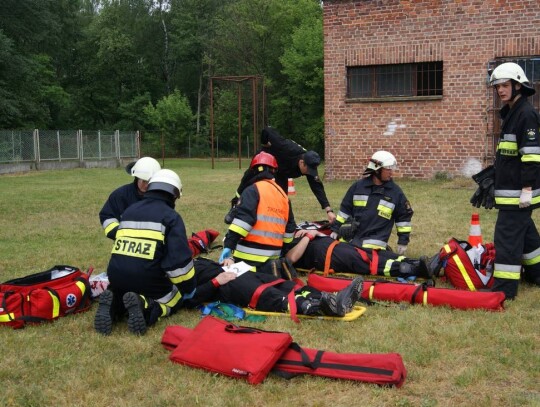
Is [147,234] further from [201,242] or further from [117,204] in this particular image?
[201,242]

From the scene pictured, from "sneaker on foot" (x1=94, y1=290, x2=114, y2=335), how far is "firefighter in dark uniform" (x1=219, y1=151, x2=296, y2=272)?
3.94 ft

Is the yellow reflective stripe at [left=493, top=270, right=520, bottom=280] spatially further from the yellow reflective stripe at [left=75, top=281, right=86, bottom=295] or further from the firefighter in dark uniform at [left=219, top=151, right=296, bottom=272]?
the yellow reflective stripe at [left=75, top=281, right=86, bottom=295]

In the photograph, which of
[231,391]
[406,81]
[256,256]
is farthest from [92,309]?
[406,81]

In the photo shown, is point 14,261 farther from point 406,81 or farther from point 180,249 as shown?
point 406,81

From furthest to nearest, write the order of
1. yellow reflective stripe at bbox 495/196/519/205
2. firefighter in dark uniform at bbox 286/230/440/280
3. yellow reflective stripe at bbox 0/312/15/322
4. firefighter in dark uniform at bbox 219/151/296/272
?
1. firefighter in dark uniform at bbox 286/230/440/280
2. firefighter in dark uniform at bbox 219/151/296/272
3. yellow reflective stripe at bbox 495/196/519/205
4. yellow reflective stripe at bbox 0/312/15/322

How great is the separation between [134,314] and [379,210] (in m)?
3.52

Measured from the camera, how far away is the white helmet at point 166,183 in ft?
17.0

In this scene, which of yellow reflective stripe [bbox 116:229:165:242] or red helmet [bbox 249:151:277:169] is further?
red helmet [bbox 249:151:277:169]

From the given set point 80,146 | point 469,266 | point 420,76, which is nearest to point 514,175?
point 469,266

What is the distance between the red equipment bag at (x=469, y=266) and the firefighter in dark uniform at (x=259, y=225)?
6.16 feet

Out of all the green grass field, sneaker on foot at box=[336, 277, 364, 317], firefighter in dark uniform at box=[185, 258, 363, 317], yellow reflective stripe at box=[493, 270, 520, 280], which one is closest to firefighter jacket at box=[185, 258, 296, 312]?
firefighter in dark uniform at box=[185, 258, 363, 317]

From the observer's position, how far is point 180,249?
16.5 ft

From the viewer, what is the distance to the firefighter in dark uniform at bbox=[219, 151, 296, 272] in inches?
228

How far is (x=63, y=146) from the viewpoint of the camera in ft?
98.2
